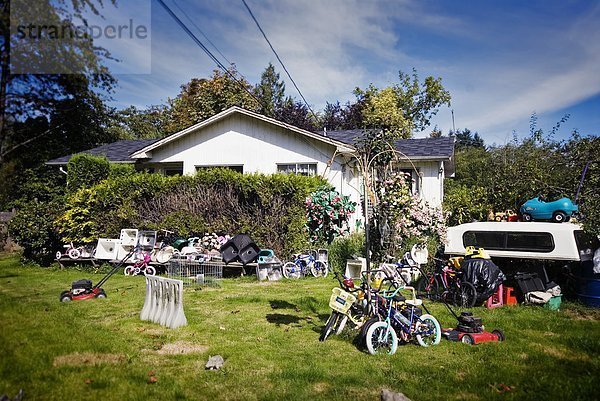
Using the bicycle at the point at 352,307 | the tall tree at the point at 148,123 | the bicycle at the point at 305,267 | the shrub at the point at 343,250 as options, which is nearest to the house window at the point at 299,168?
the shrub at the point at 343,250

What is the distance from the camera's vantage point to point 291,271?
11.9 metres

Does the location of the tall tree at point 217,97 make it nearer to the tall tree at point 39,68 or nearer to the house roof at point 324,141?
the house roof at point 324,141

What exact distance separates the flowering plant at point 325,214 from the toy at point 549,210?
206 inches

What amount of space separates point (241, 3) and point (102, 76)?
15.8ft

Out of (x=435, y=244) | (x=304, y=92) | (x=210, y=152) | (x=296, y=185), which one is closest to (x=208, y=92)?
(x=210, y=152)

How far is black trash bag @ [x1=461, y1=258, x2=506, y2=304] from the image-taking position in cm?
776

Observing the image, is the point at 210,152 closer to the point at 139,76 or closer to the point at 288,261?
the point at 288,261

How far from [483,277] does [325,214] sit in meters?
5.80

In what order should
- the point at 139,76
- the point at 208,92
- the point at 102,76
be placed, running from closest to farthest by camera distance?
the point at 102,76 → the point at 139,76 → the point at 208,92

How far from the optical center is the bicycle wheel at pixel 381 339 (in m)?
5.35

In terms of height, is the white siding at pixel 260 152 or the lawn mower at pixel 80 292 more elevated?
the white siding at pixel 260 152

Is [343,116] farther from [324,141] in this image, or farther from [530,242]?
[530,242]

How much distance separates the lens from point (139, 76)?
16.6ft

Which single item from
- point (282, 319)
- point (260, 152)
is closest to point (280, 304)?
point (282, 319)
